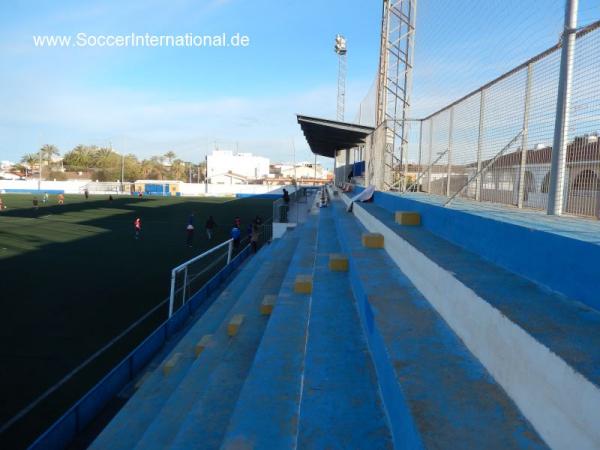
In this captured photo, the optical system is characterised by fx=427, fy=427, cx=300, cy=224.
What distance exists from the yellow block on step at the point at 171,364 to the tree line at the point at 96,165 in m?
104

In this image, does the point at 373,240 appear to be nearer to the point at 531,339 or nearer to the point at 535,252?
the point at 535,252

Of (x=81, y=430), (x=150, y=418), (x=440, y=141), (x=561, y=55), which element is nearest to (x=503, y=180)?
(x=561, y=55)

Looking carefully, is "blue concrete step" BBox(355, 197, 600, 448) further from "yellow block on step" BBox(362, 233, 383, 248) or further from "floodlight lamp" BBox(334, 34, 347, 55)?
"floodlight lamp" BBox(334, 34, 347, 55)

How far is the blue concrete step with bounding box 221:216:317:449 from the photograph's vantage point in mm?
2615

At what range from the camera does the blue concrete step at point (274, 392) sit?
262 cm

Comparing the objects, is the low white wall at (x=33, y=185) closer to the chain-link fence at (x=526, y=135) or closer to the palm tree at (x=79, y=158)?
the palm tree at (x=79, y=158)

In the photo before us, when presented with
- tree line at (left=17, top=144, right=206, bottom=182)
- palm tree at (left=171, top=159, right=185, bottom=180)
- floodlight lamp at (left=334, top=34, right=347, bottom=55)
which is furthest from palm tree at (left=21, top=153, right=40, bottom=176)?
floodlight lamp at (left=334, top=34, right=347, bottom=55)

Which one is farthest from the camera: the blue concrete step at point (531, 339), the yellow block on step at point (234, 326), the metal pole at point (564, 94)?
the yellow block on step at point (234, 326)

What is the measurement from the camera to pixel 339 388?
111 inches

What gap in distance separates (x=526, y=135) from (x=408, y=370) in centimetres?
302

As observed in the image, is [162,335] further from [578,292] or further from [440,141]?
[578,292]

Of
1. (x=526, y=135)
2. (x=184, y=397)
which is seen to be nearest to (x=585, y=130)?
(x=526, y=135)

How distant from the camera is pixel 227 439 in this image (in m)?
2.62

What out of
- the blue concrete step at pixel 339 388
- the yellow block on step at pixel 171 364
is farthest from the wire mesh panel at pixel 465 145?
the yellow block on step at pixel 171 364
